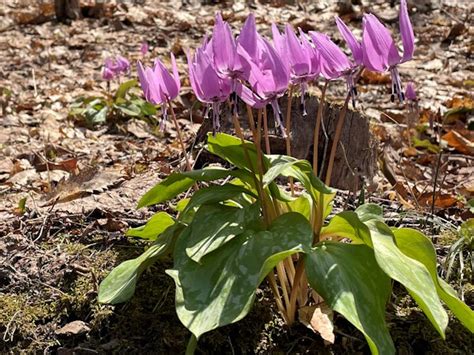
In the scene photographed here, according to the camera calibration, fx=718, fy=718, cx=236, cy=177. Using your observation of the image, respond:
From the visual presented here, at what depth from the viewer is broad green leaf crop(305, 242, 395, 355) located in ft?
5.92

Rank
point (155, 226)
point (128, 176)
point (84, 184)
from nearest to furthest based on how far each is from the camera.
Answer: point (155, 226), point (84, 184), point (128, 176)

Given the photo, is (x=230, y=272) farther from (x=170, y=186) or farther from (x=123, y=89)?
(x=123, y=89)

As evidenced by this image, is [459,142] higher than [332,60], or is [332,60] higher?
[332,60]

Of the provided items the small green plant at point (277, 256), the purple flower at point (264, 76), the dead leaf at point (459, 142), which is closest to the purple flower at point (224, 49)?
the purple flower at point (264, 76)

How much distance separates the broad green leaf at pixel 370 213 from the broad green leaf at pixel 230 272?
10.0 inches

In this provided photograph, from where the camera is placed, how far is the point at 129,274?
2.08 meters

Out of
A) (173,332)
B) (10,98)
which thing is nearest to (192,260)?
(173,332)

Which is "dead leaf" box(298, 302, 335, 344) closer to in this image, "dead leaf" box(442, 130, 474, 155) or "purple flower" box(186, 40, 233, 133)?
"purple flower" box(186, 40, 233, 133)

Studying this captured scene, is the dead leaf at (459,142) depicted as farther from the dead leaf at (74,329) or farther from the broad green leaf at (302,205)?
the dead leaf at (74,329)

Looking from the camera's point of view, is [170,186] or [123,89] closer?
[170,186]

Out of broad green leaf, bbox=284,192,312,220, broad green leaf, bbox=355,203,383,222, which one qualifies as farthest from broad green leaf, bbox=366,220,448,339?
broad green leaf, bbox=284,192,312,220

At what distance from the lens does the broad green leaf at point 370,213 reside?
6.93ft

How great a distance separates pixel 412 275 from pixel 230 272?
A: 473 mm

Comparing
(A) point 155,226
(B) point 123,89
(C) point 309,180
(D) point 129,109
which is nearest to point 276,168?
(C) point 309,180
